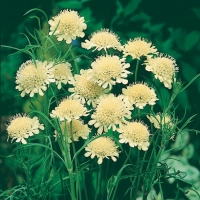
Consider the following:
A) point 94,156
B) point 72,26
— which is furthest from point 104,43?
point 94,156

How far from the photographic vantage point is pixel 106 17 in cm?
160

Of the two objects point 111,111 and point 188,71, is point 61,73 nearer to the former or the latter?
point 111,111

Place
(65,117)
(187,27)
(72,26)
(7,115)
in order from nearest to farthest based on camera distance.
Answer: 1. (65,117)
2. (72,26)
3. (187,27)
4. (7,115)

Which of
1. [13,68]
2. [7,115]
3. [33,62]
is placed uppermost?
[33,62]

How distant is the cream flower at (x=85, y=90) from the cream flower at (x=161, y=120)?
10cm

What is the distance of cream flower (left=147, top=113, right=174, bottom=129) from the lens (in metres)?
0.92

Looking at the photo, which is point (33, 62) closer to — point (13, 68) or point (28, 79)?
point (28, 79)

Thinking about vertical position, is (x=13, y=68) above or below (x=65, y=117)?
below

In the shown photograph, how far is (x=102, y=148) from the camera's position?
0.93m

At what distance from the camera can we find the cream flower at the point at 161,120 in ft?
3.01

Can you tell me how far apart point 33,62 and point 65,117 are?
120 mm

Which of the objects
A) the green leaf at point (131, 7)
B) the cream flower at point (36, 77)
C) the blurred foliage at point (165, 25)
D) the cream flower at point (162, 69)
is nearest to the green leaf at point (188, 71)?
the blurred foliage at point (165, 25)

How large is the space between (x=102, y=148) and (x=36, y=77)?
17cm

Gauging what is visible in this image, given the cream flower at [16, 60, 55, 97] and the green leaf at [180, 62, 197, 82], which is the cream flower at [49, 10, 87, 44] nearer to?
the cream flower at [16, 60, 55, 97]
